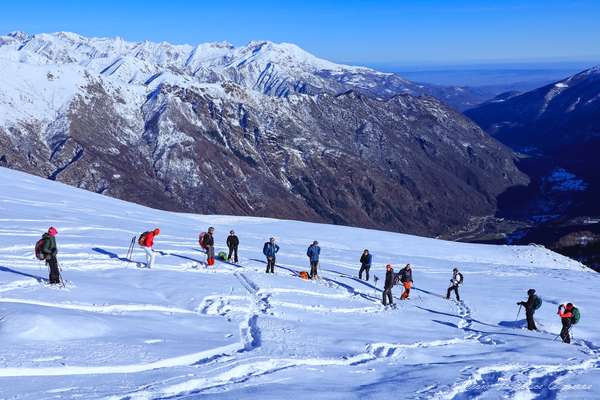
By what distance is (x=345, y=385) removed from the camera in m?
12.9

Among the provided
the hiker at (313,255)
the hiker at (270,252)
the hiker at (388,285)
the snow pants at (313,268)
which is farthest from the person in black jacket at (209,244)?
the hiker at (388,285)

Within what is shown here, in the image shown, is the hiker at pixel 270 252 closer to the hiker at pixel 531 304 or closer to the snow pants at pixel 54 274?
the snow pants at pixel 54 274

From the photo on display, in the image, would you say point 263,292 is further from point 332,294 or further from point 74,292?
point 74,292

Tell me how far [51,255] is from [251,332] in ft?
23.4

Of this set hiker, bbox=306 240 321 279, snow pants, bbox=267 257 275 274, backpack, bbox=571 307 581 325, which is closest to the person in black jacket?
snow pants, bbox=267 257 275 274

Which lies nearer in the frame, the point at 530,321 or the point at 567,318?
the point at 567,318

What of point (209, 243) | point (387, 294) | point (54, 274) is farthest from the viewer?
point (209, 243)

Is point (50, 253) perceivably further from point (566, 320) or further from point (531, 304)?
point (566, 320)

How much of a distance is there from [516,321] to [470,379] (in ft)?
39.2

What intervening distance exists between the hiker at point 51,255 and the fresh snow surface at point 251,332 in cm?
60

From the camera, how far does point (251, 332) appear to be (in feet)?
56.0

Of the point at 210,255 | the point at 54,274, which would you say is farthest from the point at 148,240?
the point at 54,274

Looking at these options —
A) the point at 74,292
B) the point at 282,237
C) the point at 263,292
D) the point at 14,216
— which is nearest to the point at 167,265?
the point at 263,292

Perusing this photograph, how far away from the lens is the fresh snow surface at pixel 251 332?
12.4 meters
